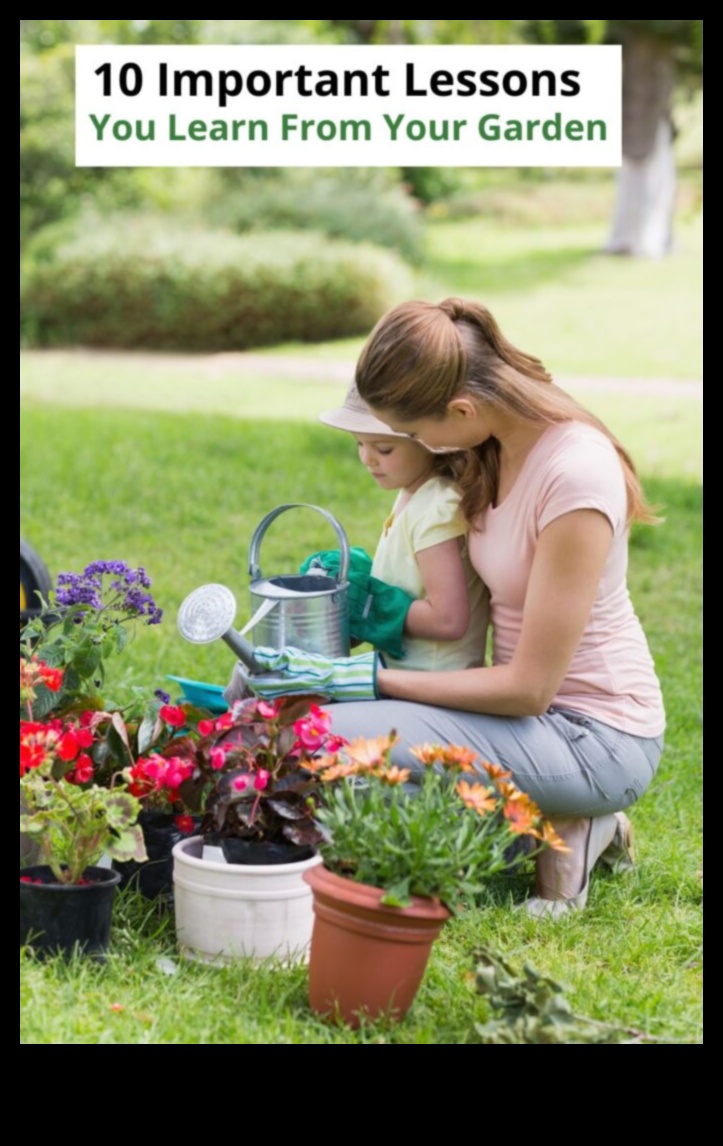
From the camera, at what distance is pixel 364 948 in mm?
2311

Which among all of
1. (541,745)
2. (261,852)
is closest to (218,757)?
(261,852)

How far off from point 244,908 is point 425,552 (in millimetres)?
875

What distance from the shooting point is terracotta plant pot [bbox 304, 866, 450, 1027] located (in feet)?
7.47

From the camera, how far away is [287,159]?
9.90 ft

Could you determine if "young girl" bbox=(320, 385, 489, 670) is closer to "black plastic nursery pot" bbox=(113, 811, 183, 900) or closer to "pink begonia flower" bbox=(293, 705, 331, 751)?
"pink begonia flower" bbox=(293, 705, 331, 751)

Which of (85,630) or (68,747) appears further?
(85,630)

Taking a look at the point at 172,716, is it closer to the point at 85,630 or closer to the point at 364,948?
the point at 85,630

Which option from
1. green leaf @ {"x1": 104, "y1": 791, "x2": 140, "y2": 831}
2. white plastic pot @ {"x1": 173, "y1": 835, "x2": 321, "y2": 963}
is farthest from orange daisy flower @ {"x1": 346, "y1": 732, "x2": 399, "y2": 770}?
green leaf @ {"x1": 104, "y1": 791, "x2": 140, "y2": 831}

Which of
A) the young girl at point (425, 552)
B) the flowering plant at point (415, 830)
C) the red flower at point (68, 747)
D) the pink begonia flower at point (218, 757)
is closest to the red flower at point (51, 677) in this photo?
the red flower at point (68, 747)

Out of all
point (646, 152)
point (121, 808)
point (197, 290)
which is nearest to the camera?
point (121, 808)

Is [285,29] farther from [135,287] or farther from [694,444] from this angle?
[694,444]

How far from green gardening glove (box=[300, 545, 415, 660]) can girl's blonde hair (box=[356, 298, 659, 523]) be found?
0.28 meters

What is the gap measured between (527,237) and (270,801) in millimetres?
17314

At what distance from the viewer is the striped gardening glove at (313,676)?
2.83 m
